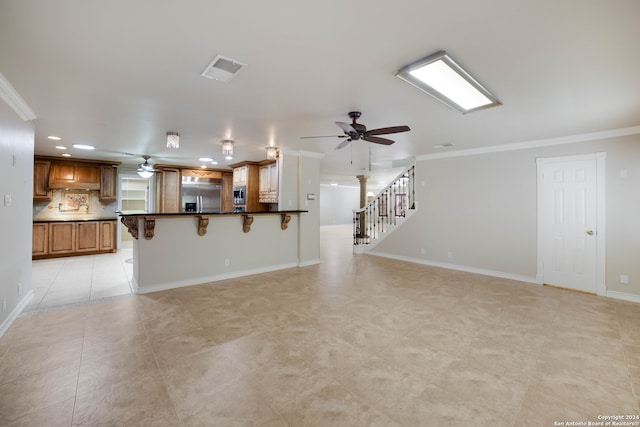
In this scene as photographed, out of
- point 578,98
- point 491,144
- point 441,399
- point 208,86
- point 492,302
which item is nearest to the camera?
point 441,399

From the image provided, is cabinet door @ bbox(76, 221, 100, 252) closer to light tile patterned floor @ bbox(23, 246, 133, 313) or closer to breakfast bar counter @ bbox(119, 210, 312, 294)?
light tile patterned floor @ bbox(23, 246, 133, 313)

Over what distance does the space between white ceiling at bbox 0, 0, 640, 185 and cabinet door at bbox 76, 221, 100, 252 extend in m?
3.82

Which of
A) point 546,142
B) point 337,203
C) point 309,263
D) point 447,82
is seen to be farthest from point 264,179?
point 337,203

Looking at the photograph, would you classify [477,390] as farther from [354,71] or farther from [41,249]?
[41,249]

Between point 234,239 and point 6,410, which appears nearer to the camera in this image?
point 6,410

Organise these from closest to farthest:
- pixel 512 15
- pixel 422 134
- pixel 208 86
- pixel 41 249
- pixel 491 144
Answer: pixel 512 15 < pixel 208 86 < pixel 422 134 < pixel 491 144 < pixel 41 249

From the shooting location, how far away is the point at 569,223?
4.44 meters

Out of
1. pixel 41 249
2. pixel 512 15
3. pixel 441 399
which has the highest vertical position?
pixel 512 15

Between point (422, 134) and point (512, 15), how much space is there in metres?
2.74

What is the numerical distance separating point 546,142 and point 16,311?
25.3ft

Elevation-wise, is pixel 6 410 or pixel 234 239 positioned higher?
pixel 234 239

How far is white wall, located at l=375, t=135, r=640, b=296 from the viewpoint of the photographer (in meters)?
3.96

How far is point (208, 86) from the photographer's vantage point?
2656 millimetres

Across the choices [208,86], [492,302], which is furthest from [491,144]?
[208,86]
